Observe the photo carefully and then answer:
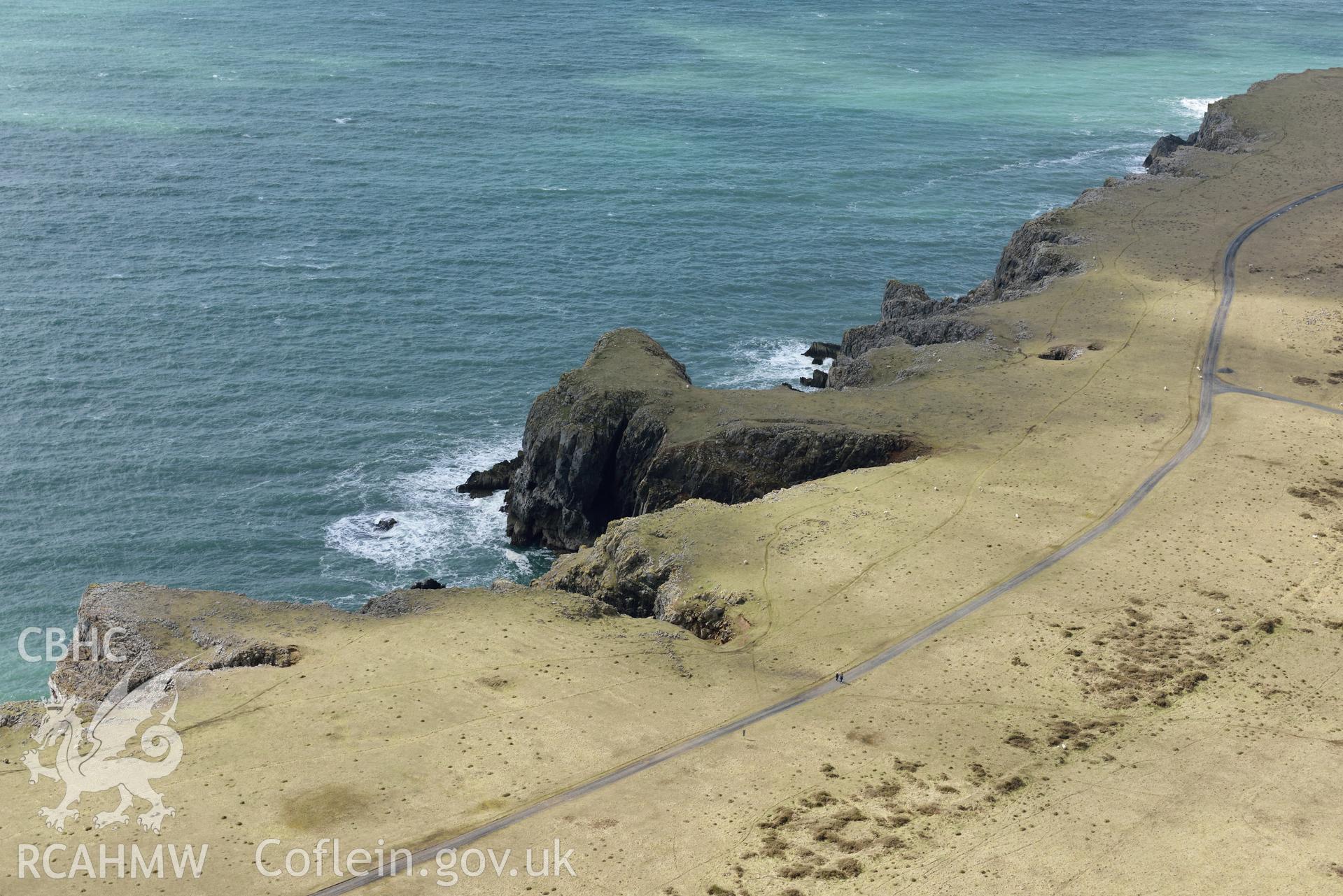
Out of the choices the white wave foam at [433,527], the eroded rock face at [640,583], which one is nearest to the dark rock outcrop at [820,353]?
the white wave foam at [433,527]

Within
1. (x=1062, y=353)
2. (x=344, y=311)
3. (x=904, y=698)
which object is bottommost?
(x=904, y=698)

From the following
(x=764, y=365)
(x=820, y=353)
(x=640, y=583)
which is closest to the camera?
(x=640, y=583)

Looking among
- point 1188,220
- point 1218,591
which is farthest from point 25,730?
point 1188,220

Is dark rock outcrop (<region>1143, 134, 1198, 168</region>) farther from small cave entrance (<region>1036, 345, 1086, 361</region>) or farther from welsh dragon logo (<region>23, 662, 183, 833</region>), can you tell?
welsh dragon logo (<region>23, 662, 183, 833</region>)

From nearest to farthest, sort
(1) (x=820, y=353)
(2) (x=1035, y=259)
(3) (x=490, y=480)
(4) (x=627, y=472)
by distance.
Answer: (4) (x=627, y=472)
(3) (x=490, y=480)
(2) (x=1035, y=259)
(1) (x=820, y=353)

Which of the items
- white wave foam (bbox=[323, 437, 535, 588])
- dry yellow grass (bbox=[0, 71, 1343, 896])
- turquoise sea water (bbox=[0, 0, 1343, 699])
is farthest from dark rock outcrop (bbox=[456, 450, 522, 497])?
dry yellow grass (bbox=[0, 71, 1343, 896])

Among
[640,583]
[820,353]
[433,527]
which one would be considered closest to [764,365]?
[820,353]

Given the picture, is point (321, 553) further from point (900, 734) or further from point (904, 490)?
point (900, 734)

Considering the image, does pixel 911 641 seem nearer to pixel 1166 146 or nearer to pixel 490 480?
pixel 490 480
